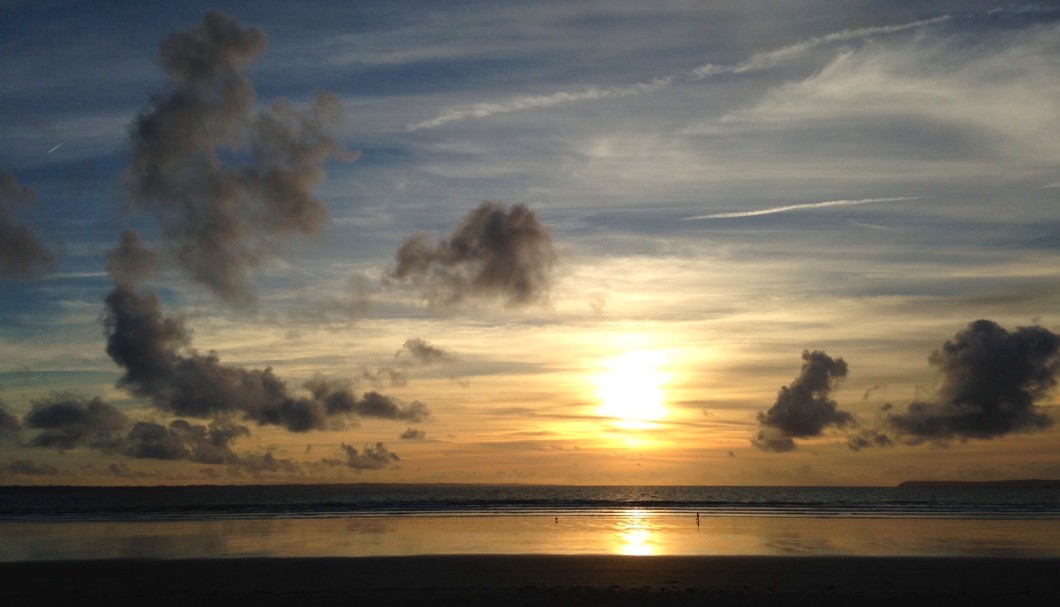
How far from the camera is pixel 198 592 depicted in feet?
90.9

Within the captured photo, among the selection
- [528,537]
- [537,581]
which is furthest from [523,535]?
[537,581]

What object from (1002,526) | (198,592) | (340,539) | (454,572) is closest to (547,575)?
(454,572)

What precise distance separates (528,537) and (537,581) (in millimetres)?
18961

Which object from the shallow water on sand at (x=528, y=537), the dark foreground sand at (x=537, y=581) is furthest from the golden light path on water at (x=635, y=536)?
the dark foreground sand at (x=537, y=581)

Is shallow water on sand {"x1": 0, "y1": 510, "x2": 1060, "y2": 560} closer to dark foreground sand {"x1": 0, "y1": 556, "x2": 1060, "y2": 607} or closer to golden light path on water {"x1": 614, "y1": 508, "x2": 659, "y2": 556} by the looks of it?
golden light path on water {"x1": 614, "y1": 508, "x2": 659, "y2": 556}

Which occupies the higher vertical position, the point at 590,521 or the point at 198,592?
the point at 198,592

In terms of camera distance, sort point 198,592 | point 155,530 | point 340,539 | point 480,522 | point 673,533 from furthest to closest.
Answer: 1. point 480,522
2. point 155,530
3. point 673,533
4. point 340,539
5. point 198,592

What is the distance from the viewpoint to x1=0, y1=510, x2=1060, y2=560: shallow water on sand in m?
40.0

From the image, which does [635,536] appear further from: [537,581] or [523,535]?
[537,581]

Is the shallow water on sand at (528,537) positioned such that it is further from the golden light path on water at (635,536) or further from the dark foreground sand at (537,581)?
the dark foreground sand at (537,581)

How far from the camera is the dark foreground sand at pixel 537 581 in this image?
84.3 ft

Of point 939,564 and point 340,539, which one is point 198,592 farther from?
point 939,564

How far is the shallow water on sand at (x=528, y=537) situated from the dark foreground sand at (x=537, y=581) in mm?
3890

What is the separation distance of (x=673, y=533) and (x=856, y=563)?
1650 cm
